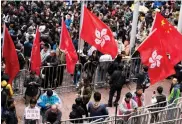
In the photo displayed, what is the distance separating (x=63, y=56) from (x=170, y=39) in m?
3.71

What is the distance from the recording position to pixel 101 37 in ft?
42.8

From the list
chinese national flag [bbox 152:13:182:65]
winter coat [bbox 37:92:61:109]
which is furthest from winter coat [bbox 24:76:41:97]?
chinese national flag [bbox 152:13:182:65]

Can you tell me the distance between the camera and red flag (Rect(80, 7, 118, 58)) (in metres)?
13.0

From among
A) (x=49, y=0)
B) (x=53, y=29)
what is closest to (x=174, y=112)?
(x=53, y=29)

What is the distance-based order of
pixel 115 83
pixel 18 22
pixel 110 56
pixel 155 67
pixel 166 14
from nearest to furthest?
pixel 155 67 < pixel 115 83 < pixel 110 56 < pixel 18 22 < pixel 166 14

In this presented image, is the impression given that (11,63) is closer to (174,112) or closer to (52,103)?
(52,103)

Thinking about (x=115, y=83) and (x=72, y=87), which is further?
(x=72, y=87)

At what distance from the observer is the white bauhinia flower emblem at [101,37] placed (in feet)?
42.6

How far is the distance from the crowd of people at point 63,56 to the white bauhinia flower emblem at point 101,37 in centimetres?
77

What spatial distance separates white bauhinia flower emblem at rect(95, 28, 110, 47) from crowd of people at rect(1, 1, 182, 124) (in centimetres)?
77

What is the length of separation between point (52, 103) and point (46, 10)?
42.8 ft

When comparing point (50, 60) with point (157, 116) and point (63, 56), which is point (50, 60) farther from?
point (157, 116)

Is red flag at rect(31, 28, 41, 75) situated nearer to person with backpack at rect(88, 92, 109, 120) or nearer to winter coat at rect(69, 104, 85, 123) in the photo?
winter coat at rect(69, 104, 85, 123)

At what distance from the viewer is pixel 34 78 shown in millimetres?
→ 12398
